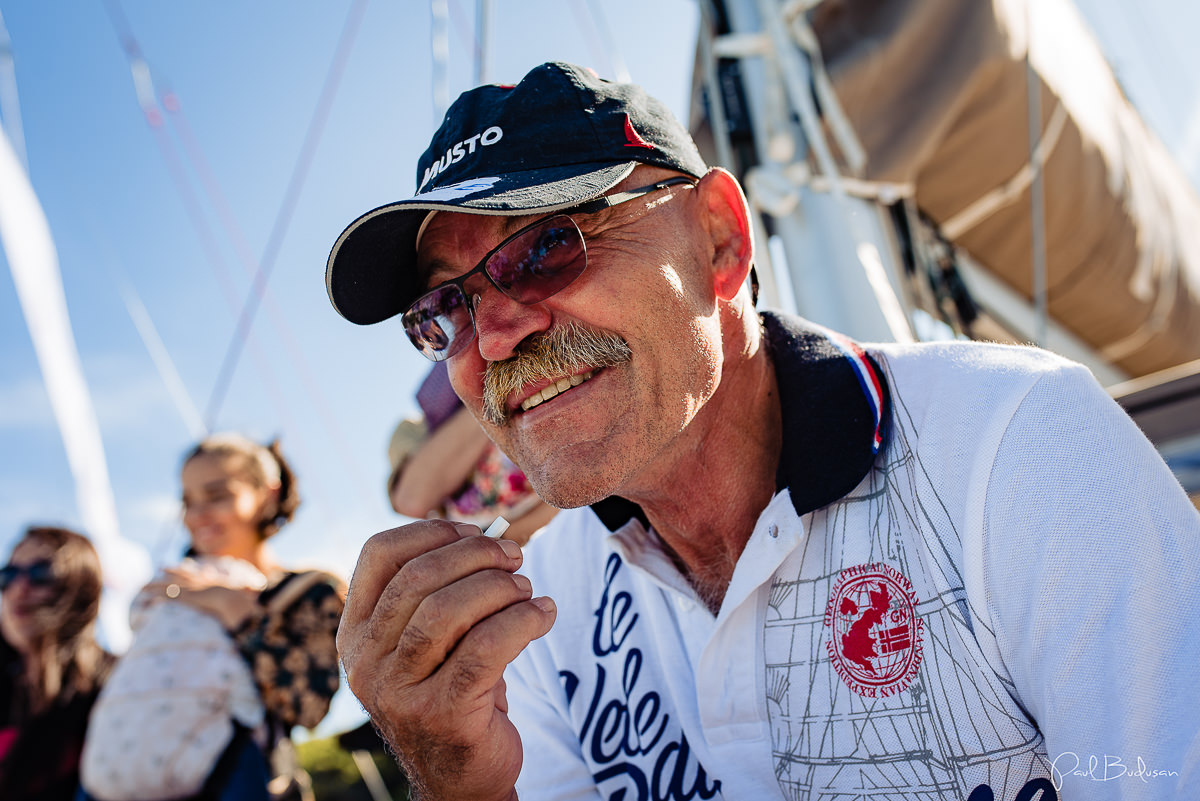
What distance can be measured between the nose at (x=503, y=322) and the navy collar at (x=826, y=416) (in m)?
0.48

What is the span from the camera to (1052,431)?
3.64ft

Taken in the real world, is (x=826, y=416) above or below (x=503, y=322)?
below

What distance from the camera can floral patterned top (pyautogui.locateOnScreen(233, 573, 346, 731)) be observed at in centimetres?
250

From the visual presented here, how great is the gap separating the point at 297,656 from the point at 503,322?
1.65 m

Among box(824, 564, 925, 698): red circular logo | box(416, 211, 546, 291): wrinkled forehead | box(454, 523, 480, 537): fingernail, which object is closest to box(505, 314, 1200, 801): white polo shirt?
box(824, 564, 925, 698): red circular logo

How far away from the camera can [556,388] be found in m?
1.40

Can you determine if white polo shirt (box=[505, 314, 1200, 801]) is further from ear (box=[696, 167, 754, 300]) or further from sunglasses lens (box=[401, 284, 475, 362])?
sunglasses lens (box=[401, 284, 475, 362])

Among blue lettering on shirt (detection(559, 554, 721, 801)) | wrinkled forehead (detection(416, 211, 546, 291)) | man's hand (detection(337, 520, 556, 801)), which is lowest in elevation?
blue lettering on shirt (detection(559, 554, 721, 801))

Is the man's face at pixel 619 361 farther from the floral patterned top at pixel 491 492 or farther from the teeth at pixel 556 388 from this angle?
the floral patterned top at pixel 491 492

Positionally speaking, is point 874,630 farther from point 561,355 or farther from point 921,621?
point 561,355

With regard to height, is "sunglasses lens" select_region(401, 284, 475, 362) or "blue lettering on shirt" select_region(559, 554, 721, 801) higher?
"sunglasses lens" select_region(401, 284, 475, 362)

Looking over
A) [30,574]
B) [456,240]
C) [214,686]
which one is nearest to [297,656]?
[214,686]

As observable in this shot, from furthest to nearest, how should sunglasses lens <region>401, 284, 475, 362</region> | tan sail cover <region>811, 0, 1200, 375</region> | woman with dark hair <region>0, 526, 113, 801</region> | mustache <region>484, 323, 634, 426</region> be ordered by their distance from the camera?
tan sail cover <region>811, 0, 1200, 375</region> → woman with dark hair <region>0, 526, 113, 801</region> → sunglasses lens <region>401, 284, 475, 362</region> → mustache <region>484, 323, 634, 426</region>

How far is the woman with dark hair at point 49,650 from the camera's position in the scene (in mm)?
3016
